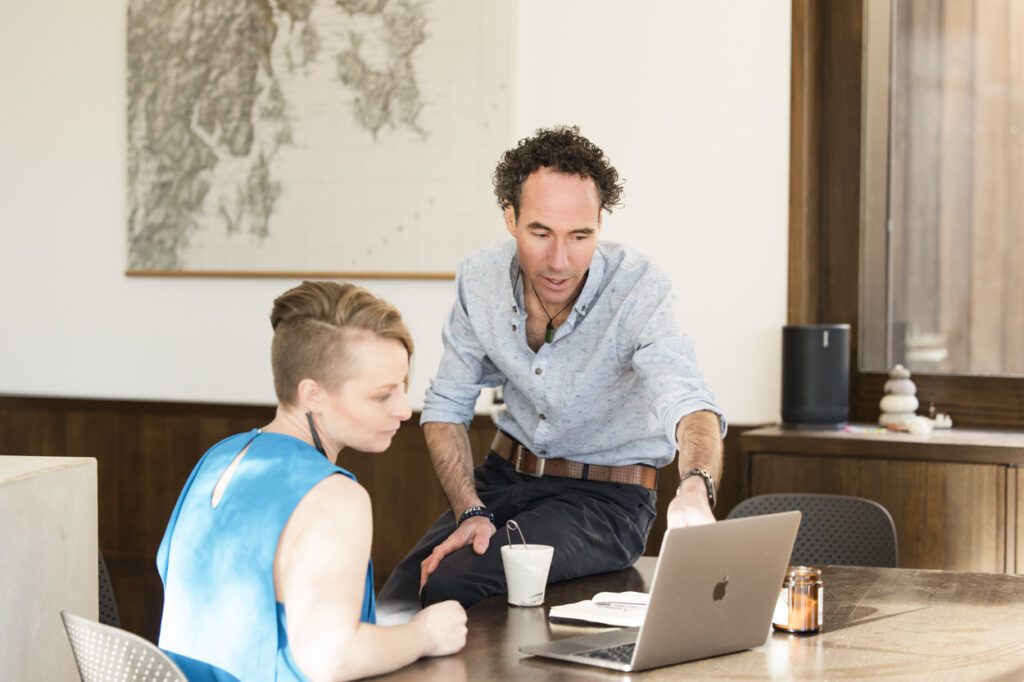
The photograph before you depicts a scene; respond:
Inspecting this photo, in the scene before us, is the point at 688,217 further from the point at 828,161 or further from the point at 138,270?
the point at 138,270

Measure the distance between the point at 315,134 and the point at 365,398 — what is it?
2790 mm

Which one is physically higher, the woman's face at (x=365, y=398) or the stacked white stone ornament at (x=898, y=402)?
the woman's face at (x=365, y=398)

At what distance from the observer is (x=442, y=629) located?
179 centimetres

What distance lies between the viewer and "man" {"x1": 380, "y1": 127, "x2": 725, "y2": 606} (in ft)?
8.59

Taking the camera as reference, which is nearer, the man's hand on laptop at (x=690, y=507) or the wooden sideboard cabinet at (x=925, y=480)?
the man's hand on laptop at (x=690, y=507)

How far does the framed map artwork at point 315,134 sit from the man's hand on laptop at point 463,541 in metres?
1.87

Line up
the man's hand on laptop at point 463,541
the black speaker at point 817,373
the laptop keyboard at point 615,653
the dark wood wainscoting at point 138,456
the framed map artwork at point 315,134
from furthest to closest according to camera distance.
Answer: the dark wood wainscoting at point 138,456, the framed map artwork at point 315,134, the black speaker at point 817,373, the man's hand on laptop at point 463,541, the laptop keyboard at point 615,653

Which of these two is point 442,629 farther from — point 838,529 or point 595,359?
→ point 838,529

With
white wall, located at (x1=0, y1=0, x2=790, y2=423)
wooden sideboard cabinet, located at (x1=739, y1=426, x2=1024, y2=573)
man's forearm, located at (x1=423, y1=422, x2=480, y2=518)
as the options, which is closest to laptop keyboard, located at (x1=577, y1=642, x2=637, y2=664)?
man's forearm, located at (x1=423, y1=422, x2=480, y2=518)

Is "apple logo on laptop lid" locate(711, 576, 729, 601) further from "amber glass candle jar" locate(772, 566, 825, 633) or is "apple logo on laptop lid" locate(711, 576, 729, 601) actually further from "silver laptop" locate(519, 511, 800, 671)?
"amber glass candle jar" locate(772, 566, 825, 633)

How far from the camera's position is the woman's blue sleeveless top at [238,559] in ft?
5.45

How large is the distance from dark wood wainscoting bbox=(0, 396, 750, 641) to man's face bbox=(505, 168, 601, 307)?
1833mm

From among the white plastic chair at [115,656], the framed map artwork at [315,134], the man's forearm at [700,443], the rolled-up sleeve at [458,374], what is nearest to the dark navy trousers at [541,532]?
the rolled-up sleeve at [458,374]

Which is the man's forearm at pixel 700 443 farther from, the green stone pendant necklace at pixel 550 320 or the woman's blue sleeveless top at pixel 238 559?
the woman's blue sleeveless top at pixel 238 559
